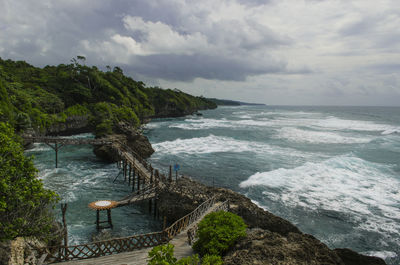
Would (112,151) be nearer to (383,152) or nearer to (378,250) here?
(378,250)

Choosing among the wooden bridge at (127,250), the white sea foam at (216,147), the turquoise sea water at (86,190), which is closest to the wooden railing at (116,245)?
the wooden bridge at (127,250)

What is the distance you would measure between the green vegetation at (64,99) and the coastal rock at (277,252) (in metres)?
38.1

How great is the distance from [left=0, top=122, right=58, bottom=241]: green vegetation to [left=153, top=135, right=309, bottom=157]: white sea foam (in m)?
32.0

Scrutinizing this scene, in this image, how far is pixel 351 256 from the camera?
13.9m

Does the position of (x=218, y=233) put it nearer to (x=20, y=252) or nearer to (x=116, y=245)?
(x=116, y=245)

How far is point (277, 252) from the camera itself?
1094 cm

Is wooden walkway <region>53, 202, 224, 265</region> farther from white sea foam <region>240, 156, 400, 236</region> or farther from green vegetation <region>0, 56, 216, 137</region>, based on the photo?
green vegetation <region>0, 56, 216, 137</region>

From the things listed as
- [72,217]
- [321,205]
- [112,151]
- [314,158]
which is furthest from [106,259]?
[314,158]

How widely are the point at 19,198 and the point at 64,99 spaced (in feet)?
236

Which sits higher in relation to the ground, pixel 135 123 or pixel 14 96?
pixel 14 96

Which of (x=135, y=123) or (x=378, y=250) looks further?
(x=135, y=123)

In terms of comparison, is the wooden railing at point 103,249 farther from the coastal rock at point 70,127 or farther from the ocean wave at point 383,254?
the coastal rock at point 70,127

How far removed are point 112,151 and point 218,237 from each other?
29317 mm

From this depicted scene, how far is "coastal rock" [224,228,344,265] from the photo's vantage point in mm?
10562
